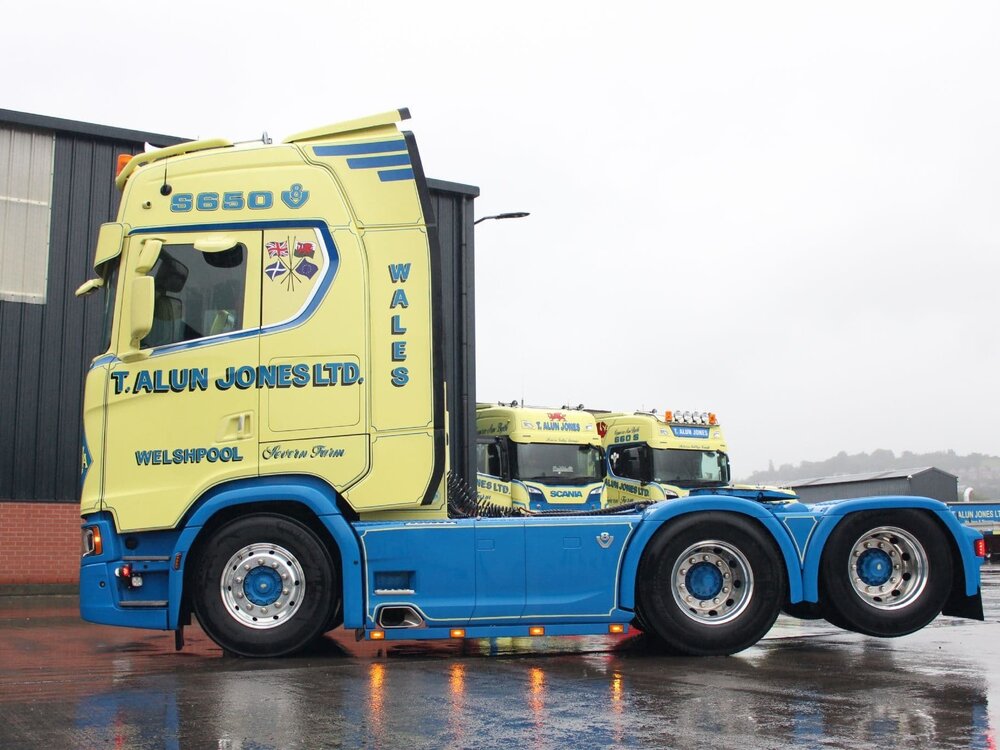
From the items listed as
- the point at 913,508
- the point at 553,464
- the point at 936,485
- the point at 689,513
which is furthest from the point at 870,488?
the point at 689,513

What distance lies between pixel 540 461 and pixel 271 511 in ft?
38.5

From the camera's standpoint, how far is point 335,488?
764 cm

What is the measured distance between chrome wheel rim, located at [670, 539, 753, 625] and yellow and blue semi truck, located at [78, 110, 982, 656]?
0.02 meters

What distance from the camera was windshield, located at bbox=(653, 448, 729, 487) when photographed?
2042 centimetres

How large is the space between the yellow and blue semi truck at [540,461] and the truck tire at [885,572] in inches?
427

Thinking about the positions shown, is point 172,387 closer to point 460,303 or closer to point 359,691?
point 359,691

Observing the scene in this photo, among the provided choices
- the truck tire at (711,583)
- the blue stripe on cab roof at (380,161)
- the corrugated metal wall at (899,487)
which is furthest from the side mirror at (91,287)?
the corrugated metal wall at (899,487)

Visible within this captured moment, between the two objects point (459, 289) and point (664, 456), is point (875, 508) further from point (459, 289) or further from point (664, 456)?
point (459, 289)

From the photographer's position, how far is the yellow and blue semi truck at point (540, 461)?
62.5 ft

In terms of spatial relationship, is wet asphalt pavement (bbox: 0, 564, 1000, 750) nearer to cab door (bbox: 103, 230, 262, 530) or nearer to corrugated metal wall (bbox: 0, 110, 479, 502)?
cab door (bbox: 103, 230, 262, 530)

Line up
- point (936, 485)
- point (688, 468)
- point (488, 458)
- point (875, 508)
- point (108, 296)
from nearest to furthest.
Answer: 1. point (108, 296)
2. point (875, 508)
3. point (488, 458)
4. point (688, 468)
5. point (936, 485)

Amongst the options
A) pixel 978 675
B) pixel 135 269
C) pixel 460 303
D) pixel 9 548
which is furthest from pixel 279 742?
pixel 460 303

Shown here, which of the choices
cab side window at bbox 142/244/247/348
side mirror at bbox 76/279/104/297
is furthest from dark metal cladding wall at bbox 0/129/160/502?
cab side window at bbox 142/244/247/348

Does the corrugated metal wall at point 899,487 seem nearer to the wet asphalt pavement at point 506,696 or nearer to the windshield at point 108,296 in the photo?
the wet asphalt pavement at point 506,696
